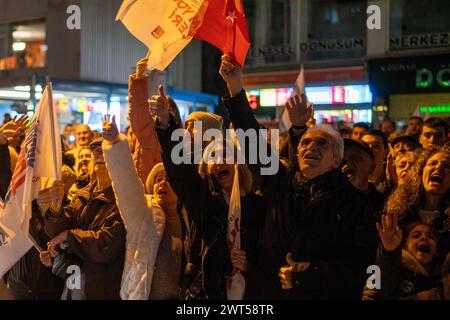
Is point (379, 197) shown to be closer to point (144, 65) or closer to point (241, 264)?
point (241, 264)

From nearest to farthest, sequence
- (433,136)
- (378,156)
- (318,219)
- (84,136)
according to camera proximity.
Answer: (318,219), (378,156), (433,136), (84,136)

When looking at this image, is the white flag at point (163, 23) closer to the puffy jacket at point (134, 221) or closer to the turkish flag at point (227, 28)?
the turkish flag at point (227, 28)

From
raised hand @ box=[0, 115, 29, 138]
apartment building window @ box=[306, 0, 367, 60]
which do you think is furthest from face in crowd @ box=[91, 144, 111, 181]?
apartment building window @ box=[306, 0, 367, 60]

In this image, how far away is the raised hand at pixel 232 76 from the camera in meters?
4.07

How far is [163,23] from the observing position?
15.7 feet

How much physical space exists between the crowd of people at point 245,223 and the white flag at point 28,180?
5.2 inches

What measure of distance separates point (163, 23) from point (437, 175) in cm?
210

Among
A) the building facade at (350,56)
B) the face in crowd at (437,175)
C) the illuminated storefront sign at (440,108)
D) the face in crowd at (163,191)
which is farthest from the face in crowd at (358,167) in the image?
the illuminated storefront sign at (440,108)

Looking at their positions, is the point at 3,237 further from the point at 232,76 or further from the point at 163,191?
the point at 232,76

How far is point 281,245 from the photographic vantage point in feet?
13.5

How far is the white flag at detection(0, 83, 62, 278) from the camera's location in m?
4.52

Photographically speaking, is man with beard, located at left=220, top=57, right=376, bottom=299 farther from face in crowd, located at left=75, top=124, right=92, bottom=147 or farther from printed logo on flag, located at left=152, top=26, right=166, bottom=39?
face in crowd, located at left=75, top=124, right=92, bottom=147

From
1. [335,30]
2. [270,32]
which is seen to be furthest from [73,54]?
[335,30]
